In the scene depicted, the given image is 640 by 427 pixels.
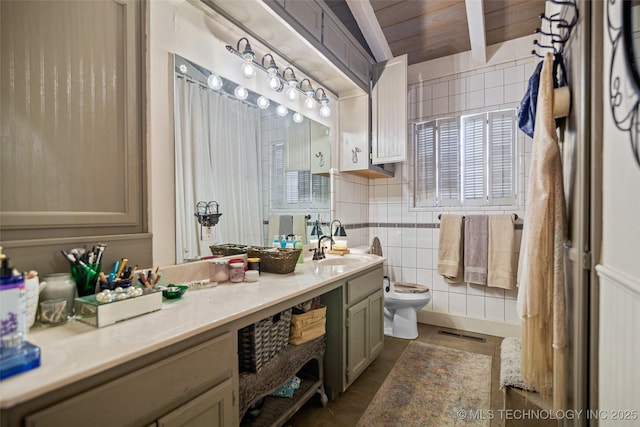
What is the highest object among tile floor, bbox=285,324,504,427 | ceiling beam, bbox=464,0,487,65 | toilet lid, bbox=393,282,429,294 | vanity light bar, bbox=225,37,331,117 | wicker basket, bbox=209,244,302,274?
ceiling beam, bbox=464,0,487,65

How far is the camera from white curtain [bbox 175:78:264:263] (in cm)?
146

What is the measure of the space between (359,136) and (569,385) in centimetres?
214

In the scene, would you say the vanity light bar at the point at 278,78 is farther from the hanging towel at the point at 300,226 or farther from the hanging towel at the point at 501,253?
the hanging towel at the point at 501,253

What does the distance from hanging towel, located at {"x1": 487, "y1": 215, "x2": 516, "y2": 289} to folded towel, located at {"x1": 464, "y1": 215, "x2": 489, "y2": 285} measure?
0.14ft

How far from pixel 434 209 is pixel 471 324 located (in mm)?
1141

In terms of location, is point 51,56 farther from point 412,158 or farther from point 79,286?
point 412,158

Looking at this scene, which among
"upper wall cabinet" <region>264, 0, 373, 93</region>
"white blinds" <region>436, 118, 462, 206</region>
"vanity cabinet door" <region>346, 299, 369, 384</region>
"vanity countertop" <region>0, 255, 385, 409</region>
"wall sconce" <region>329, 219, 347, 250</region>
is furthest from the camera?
"white blinds" <region>436, 118, 462, 206</region>

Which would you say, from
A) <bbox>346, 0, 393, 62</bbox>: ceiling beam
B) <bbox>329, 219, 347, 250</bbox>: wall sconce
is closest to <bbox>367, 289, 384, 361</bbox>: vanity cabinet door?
<bbox>329, 219, 347, 250</bbox>: wall sconce

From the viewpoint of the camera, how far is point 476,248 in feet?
8.93

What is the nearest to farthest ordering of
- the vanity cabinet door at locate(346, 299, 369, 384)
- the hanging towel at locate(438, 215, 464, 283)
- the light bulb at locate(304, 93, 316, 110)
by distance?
the vanity cabinet door at locate(346, 299, 369, 384) < the light bulb at locate(304, 93, 316, 110) < the hanging towel at locate(438, 215, 464, 283)

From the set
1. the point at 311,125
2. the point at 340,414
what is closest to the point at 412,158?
the point at 311,125

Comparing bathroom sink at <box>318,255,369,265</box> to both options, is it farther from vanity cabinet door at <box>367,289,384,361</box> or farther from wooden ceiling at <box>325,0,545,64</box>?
wooden ceiling at <box>325,0,545,64</box>

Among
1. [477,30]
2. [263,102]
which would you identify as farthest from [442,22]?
[263,102]

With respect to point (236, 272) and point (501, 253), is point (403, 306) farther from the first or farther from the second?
point (236, 272)
